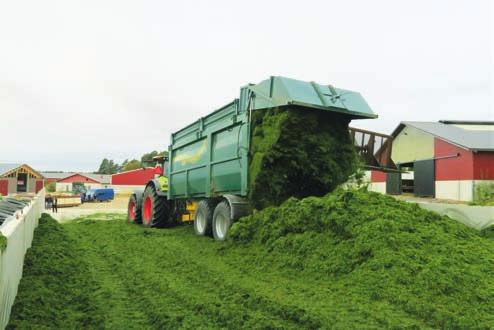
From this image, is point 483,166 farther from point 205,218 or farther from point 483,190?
point 205,218

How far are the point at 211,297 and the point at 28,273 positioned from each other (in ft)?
7.85

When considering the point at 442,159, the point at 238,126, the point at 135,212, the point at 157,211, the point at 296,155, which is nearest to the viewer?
the point at 296,155

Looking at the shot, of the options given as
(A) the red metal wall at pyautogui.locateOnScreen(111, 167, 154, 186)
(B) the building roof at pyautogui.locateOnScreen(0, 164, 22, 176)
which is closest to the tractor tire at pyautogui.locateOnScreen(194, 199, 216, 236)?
(B) the building roof at pyautogui.locateOnScreen(0, 164, 22, 176)

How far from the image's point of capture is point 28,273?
4.86 meters

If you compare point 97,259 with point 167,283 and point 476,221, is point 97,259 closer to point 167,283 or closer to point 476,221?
point 167,283

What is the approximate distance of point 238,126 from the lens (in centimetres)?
749

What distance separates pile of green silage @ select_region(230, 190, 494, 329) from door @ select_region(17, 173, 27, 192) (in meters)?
39.6

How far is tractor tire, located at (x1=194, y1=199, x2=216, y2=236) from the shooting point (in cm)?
836

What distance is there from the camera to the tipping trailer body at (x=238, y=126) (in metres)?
6.86

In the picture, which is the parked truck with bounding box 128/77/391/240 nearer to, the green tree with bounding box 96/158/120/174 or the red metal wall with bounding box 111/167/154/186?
the red metal wall with bounding box 111/167/154/186

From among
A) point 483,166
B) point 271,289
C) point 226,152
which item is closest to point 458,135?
point 483,166

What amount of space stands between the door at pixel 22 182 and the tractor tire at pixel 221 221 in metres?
38.3

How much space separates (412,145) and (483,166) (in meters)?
6.65

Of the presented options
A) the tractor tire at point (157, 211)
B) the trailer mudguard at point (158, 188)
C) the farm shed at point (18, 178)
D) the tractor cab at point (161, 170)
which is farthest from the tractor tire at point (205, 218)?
the farm shed at point (18, 178)
